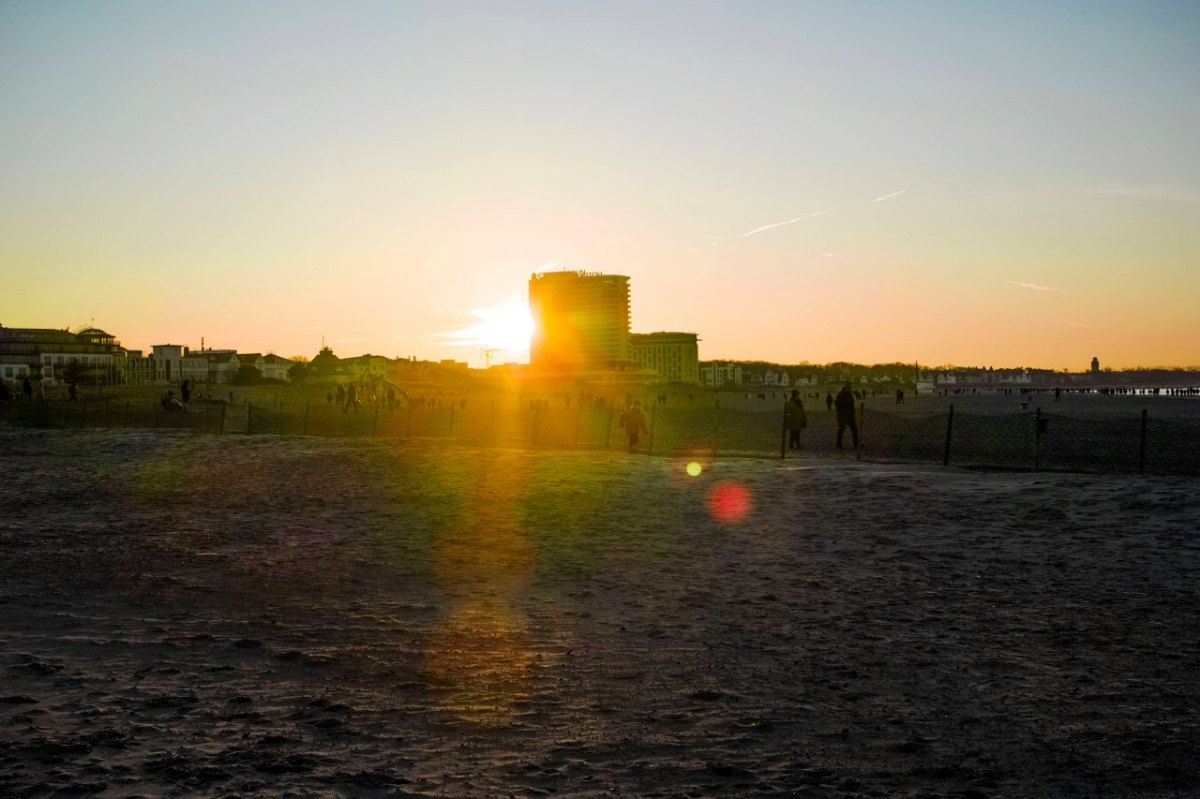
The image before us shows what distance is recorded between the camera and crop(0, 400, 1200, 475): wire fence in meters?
26.3

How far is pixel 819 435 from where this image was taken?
39062mm

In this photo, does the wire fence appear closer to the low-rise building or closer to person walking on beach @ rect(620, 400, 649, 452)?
person walking on beach @ rect(620, 400, 649, 452)

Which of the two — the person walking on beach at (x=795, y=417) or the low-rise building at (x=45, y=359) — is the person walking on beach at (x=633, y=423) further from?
the low-rise building at (x=45, y=359)

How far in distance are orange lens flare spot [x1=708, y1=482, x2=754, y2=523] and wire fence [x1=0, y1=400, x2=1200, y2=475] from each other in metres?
6.10

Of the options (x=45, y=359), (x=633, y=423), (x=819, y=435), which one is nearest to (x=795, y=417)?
(x=633, y=423)

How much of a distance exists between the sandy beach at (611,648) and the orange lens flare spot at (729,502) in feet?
0.54

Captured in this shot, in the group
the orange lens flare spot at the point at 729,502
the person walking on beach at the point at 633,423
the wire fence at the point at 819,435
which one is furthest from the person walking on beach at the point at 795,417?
the orange lens flare spot at the point at 729,502

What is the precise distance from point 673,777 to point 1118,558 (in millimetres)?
9353

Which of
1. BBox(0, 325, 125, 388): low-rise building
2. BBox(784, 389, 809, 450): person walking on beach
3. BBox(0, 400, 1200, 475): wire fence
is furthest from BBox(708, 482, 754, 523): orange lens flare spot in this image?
BBox(0, 325, 125, 388): low-rise building

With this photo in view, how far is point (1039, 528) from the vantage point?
14773 mm

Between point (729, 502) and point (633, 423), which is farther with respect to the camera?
point (633, 423)

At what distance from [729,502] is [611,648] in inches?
407

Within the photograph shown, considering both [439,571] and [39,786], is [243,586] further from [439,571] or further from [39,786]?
[39,786]

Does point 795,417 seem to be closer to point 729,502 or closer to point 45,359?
point 729,502
